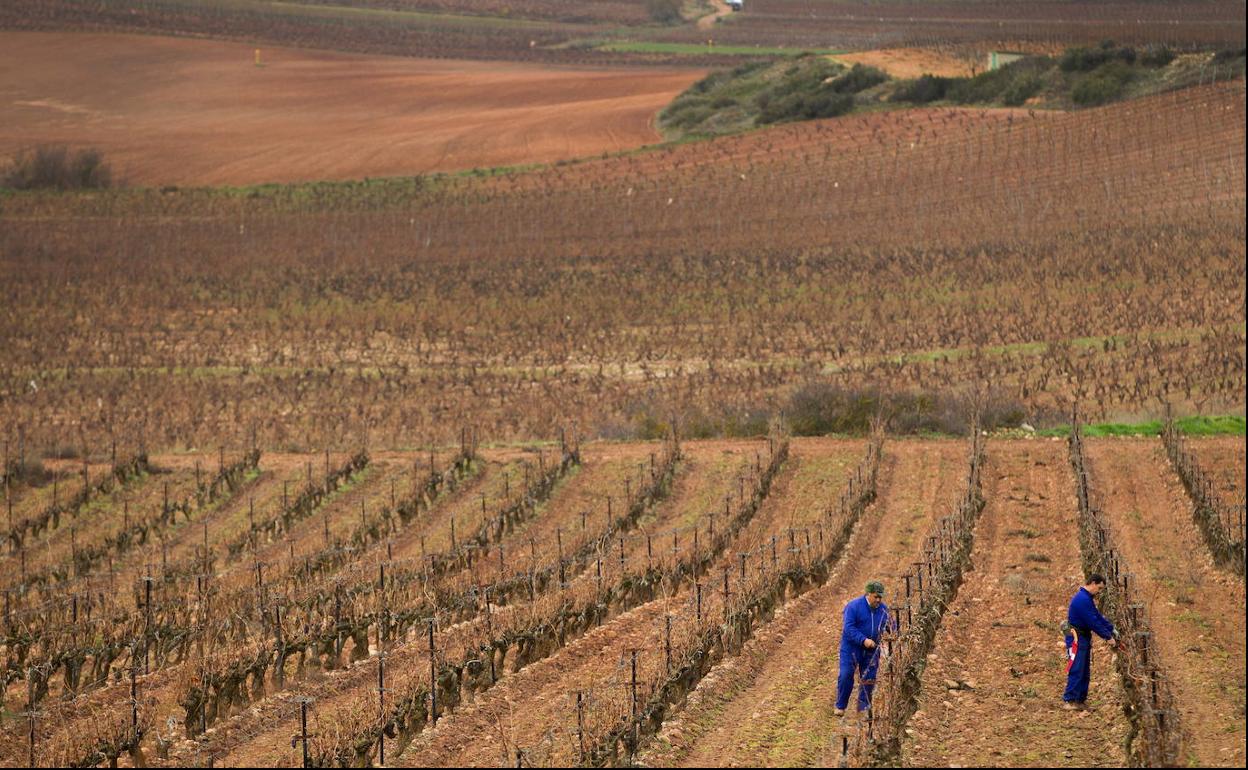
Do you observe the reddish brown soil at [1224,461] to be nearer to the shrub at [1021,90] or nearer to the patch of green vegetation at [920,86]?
the patch of green vegetation at [920,86]

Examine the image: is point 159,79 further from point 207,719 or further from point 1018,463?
point 207,719

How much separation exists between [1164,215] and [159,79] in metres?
30.7

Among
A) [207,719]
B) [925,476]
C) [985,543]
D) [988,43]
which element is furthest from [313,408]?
[988,43]

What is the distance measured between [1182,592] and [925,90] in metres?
52.7

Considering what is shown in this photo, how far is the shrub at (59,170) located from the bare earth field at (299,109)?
878 millimetres

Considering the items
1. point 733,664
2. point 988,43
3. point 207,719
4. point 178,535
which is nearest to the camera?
point 207,719

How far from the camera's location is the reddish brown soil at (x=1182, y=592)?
12.3 meters

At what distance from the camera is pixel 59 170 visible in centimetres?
5203

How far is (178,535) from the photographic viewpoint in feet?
72.9

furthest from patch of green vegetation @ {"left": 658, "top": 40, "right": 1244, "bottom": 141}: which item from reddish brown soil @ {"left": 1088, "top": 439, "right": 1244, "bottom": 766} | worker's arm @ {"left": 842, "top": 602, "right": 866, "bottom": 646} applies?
worker's arm @ {"left": 842, "top": 602, "right": 866, "bottom": 646}

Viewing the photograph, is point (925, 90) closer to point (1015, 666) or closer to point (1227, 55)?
point (1227, 55)

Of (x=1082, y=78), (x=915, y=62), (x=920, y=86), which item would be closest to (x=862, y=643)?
(x=1082, y=78)

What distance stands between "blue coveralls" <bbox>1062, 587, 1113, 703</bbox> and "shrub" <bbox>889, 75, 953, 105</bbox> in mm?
56093

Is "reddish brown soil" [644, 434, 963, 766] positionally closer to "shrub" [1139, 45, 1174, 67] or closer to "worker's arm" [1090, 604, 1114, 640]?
"worker's arm" [1090, 604, 1114, 640]
